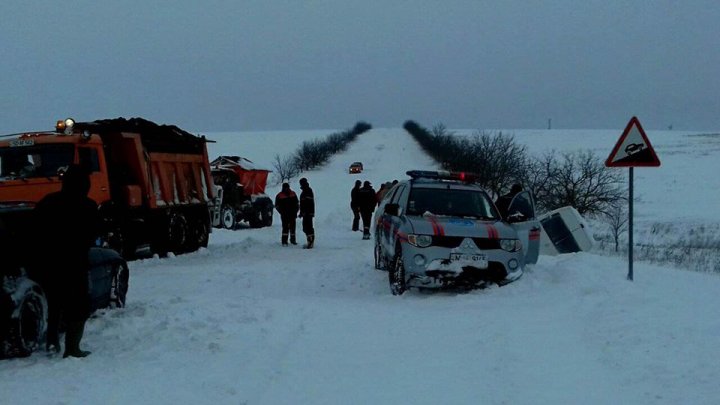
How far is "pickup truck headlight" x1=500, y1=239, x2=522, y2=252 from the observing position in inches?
392

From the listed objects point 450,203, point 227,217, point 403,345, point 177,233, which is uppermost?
point 450,203

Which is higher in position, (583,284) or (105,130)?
(105,130)

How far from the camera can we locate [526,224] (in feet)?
36.3

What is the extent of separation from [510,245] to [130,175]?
836 centimetres

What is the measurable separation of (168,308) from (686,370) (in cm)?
519

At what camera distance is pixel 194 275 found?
12.2 m

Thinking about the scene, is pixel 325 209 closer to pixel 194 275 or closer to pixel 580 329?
pixel 194 275

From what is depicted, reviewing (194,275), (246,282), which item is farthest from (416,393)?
(194,275)

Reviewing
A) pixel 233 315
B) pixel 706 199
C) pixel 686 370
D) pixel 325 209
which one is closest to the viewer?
pixel 686 370

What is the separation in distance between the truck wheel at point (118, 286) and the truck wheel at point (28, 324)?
1822mm

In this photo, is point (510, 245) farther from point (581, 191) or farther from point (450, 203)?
point (581, 191)

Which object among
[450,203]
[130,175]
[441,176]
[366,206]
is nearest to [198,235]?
[130,175]

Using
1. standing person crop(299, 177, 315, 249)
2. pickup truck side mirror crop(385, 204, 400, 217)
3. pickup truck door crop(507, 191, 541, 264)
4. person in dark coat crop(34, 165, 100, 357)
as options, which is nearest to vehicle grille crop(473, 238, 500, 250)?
pickup truck door crop(507, 191, 541, 264)

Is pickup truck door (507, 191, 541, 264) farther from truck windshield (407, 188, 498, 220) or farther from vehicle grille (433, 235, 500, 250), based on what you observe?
vehicle grille (433, 235, 500, 250)
